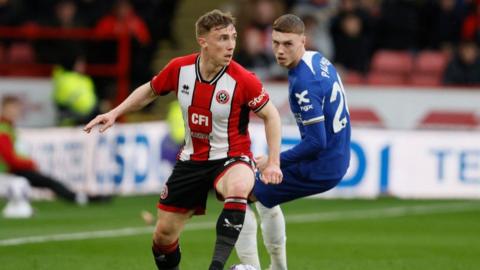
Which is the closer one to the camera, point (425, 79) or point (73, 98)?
point (73, 98)

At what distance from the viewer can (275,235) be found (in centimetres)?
1047

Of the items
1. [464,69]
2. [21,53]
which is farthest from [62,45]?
[464,69]

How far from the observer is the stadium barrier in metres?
19.7

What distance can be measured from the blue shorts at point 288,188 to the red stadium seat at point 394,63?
11999 millimetres

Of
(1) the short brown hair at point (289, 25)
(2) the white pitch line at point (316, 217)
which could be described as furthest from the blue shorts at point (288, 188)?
(2) the white pitch line at point (316, 217)

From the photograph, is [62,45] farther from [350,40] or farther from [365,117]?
[365,117]

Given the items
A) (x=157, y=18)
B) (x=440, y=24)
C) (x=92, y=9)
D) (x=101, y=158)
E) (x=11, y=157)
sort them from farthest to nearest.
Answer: (x=157, y=18)
(x=92, y=9)
(x=440, y=24)
(x=101, y=158)
(x=11, y=157)

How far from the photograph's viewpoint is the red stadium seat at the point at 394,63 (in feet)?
73.7

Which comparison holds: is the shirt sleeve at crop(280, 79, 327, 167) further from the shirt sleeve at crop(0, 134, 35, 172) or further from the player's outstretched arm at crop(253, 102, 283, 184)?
the shirt sleeve at crop(0, 134, 35, 172)

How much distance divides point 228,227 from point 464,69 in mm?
13144

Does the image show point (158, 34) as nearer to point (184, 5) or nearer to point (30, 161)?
point (184, 5)

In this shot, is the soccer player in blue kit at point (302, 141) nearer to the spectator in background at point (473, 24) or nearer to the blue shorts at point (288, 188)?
the blue shorts at point (288, 188)

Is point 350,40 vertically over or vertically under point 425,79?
over

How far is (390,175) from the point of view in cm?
1980
